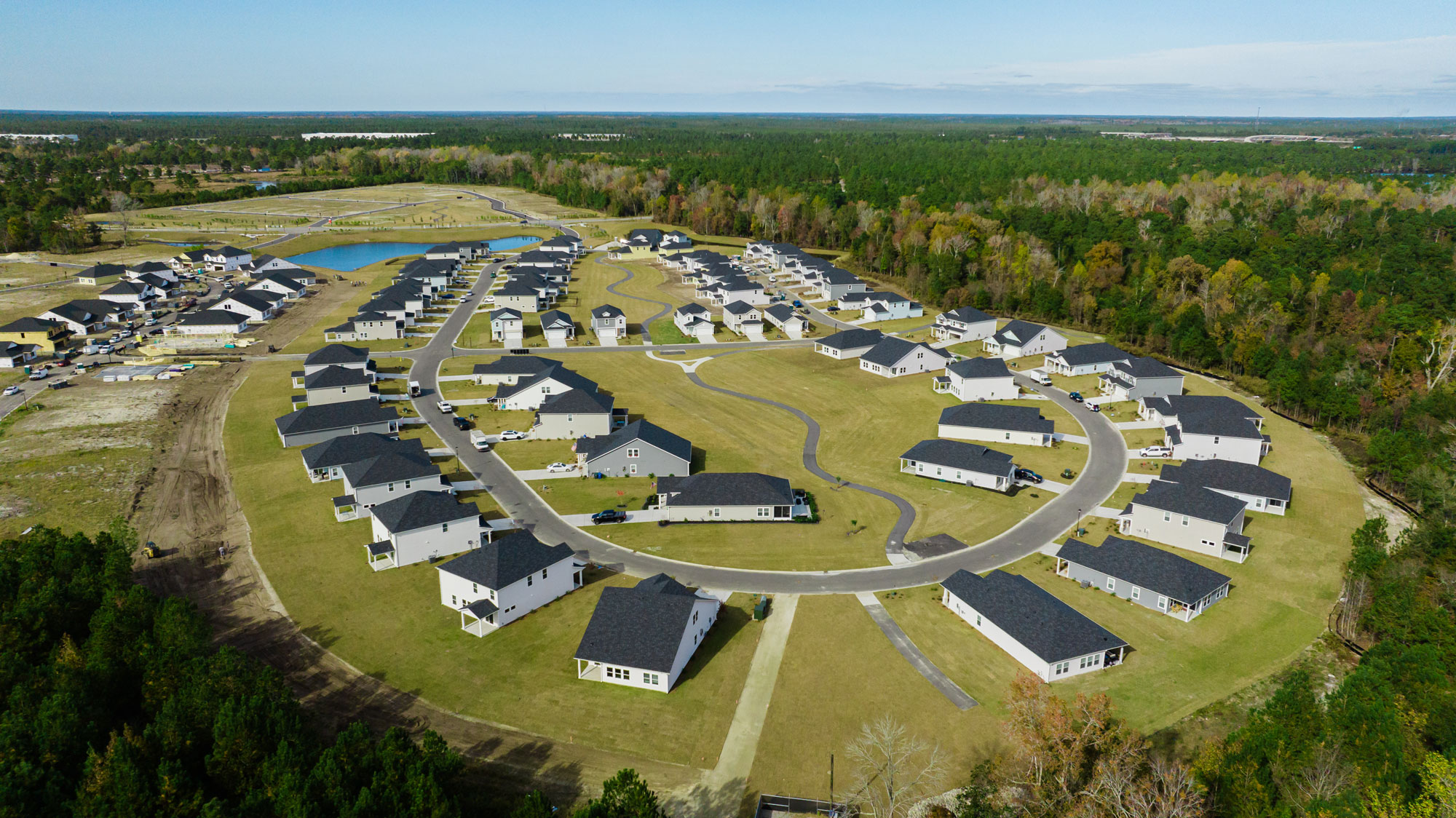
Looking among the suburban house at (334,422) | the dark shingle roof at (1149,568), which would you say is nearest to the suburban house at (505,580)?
the suburban house at (334,422)

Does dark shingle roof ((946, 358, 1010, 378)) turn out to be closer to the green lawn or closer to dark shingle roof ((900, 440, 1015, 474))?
dark shingle roof ((900, 440, 1015, 474))

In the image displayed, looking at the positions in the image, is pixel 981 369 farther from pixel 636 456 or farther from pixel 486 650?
pixel 486 650

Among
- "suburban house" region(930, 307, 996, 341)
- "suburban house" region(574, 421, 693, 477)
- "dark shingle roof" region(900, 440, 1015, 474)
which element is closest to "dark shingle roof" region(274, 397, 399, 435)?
"suburban house" region(574, 421, 693, 477)

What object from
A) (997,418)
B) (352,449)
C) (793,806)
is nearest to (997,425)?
(997,418)

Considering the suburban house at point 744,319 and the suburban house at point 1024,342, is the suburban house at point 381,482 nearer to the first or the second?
the suburban house at point 744,319

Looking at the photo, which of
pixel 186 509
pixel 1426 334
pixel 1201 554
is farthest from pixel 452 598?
pixel 1426 334
